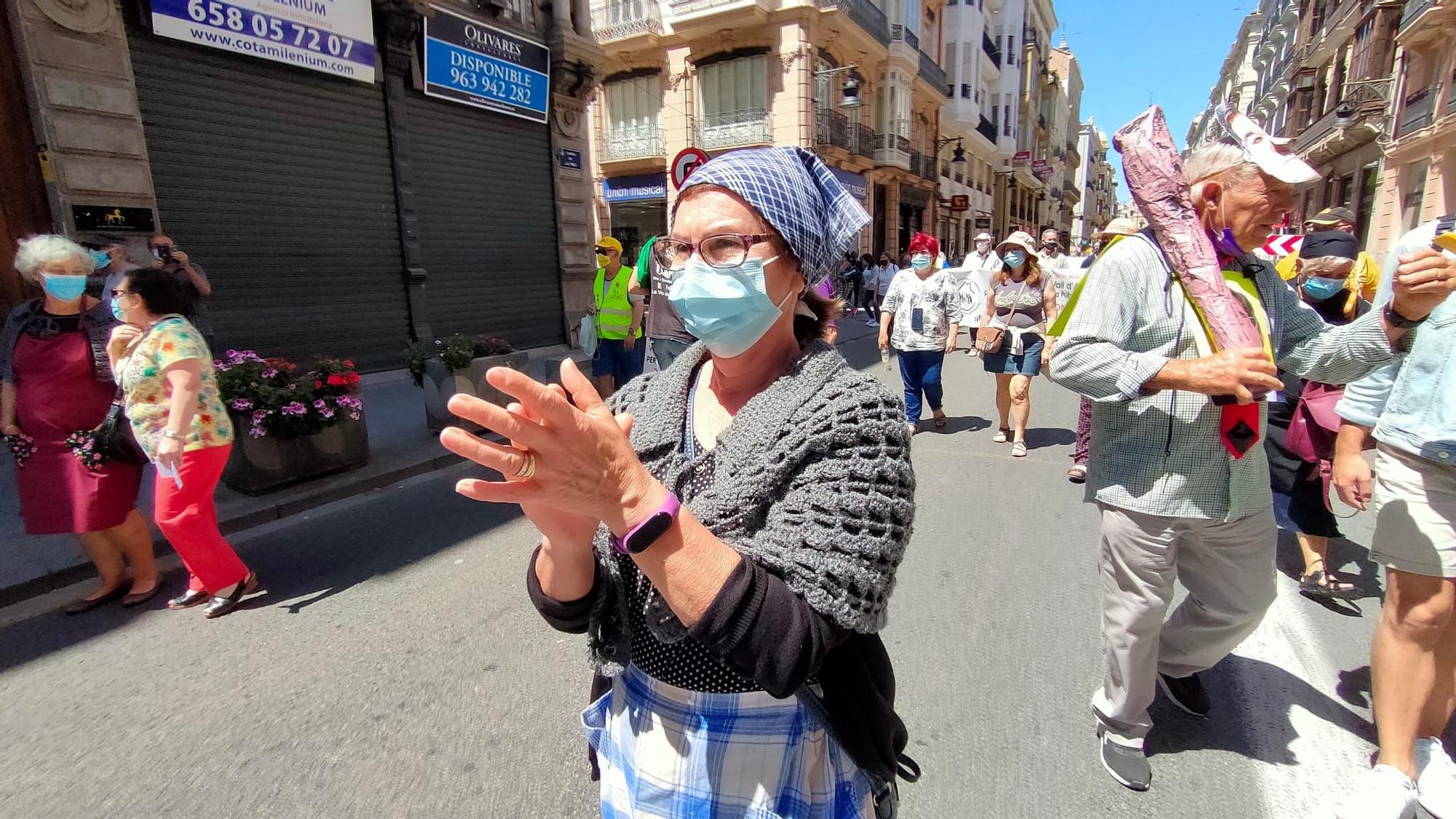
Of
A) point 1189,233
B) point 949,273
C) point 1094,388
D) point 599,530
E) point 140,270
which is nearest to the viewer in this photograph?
point 599,530

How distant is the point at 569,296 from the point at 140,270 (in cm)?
995

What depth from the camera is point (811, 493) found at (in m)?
1.16

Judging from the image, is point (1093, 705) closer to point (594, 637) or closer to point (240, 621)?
point (594, 637)

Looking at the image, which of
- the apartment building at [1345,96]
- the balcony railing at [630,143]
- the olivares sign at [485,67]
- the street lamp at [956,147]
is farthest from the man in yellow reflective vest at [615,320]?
the street lamp at [956,147]

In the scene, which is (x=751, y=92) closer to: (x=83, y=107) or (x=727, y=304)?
(x=83, y=107)

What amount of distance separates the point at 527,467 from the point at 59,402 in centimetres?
423

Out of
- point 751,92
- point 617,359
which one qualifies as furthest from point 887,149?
point 617,359

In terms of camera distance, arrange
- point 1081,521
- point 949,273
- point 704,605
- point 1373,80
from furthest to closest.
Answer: point 1373,80, point 949,273, point 1081,521, point 704,605

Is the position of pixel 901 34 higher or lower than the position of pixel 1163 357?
higher

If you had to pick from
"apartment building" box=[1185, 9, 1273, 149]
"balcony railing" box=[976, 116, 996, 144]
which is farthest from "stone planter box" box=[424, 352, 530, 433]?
"apartment building" box=[1185, 9, 1273, 149]

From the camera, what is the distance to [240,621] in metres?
3.66

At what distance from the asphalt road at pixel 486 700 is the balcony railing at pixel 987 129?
35672 millimetres

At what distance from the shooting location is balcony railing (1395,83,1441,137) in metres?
18.4

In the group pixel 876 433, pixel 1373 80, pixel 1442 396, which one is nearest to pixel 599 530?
pixel 876 433
